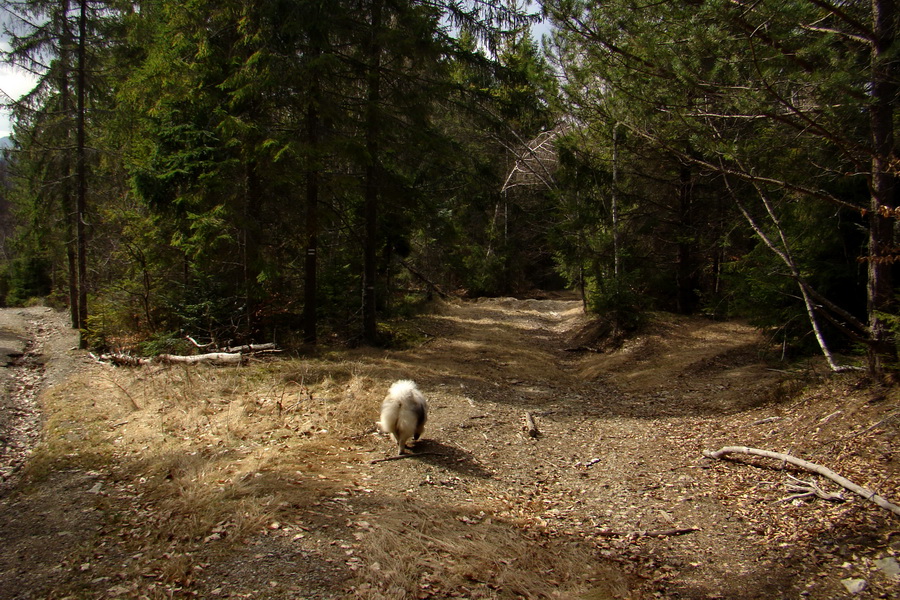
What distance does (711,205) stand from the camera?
49.3ft

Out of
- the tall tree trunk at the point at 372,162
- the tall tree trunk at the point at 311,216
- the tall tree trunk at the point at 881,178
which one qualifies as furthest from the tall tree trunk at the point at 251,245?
the tall tree trunk at the point at 881,178

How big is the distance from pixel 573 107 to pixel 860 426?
7441mm

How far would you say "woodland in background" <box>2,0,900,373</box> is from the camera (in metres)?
5.96

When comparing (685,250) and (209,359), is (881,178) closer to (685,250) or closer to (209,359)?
(685,250)

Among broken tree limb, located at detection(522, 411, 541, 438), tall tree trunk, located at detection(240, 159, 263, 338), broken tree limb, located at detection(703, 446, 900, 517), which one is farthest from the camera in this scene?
tall tree trunk, located at detection(240, 159, 263, 338)

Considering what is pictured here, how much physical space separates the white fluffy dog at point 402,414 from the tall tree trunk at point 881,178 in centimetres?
512

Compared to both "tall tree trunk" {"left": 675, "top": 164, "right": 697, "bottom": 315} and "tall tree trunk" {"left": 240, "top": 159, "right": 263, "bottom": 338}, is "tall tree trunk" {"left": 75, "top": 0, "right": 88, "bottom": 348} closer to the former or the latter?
"tall tree trunk" {"left": 240, "top": 159, "right": 263, "bottom": 338}

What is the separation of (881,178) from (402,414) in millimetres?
6040

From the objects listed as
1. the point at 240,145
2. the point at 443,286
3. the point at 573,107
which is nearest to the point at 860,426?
the point at 573,107

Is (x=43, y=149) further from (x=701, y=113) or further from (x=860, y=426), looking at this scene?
(x=860, y=426)

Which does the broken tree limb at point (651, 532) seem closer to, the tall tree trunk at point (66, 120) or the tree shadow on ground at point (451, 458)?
the tree shadow on ground at point (451, 458)

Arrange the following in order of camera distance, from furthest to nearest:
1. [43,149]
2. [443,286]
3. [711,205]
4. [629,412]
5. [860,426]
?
[443,286] < [43,149] < [711,205] < [629,412] < [860,426]

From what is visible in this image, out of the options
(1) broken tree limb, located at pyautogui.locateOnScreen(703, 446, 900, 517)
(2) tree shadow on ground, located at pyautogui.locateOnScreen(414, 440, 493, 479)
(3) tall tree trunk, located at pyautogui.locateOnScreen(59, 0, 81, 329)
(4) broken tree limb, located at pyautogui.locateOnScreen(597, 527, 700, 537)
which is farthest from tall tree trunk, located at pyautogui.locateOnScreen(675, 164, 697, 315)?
(3) tall tree trunk, located at pyautogui.locateOnScreen(59, 0, 81, 329)

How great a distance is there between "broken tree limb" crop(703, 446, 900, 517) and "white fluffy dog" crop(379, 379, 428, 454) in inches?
136
